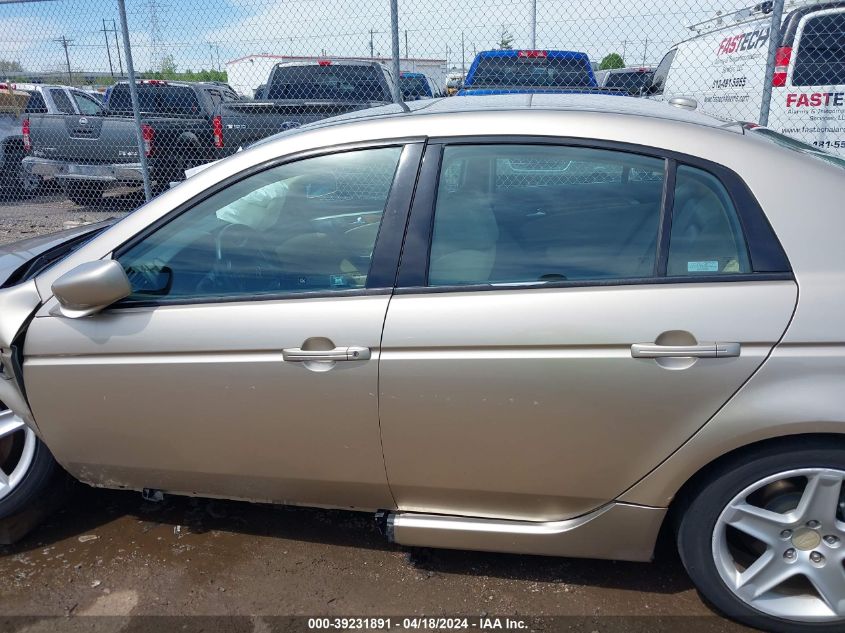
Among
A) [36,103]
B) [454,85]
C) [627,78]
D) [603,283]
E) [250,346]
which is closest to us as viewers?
[603,283]

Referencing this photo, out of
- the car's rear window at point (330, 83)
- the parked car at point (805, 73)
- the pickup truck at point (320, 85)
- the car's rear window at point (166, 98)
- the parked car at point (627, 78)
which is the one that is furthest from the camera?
the parked car at point (627, 78)

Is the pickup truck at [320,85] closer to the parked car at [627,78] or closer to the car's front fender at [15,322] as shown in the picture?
the parked car at [627,78]

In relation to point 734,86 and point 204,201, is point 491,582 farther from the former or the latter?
point 734,86

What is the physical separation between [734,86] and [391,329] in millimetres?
6608

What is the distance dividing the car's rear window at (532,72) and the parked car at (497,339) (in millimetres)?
6999

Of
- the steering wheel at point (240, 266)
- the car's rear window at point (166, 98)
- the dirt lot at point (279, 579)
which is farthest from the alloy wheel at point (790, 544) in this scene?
the car's rear window at point (166, 98)

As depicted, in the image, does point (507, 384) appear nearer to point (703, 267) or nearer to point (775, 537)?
point (703, 267)

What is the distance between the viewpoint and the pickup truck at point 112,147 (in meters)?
8.66

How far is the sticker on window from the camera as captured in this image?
6.68 ft

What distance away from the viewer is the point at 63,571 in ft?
8.59

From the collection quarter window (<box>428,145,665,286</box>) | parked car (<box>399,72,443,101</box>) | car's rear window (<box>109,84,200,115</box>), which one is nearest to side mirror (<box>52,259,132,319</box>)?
quarter window (<box>428,145,665,286</box>)

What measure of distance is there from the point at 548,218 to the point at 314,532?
5.34ft

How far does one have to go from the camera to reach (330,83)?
9.98 meters

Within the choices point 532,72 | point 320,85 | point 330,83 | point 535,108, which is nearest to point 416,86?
point 330,83
